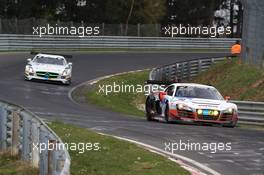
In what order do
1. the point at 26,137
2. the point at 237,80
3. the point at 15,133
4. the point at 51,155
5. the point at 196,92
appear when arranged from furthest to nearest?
the point at 237,80 → the point at 196,92 → the point at 15,133 → the point at 26,137 → the point at 51,155

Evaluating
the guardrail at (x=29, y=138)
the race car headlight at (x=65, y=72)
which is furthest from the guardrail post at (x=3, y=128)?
the race car headlight at (x=65, y=72)

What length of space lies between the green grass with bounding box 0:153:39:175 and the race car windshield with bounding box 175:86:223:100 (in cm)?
761

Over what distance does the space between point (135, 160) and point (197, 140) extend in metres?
3.09

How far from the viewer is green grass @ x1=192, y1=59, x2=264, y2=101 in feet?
89.2

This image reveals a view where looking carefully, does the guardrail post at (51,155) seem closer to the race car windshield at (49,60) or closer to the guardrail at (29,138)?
the guardrail at (29,138)

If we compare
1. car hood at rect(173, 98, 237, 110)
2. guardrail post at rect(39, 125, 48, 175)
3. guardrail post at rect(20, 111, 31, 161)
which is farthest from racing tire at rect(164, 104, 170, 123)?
guardrail post at rect(39, 125, 48, 175)

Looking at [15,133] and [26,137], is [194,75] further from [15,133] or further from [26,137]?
[26,137]

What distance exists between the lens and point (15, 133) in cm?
1241

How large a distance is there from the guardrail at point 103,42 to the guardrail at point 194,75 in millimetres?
13262

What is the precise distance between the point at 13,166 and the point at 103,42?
40710 mm

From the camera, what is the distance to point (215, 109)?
18344 mm

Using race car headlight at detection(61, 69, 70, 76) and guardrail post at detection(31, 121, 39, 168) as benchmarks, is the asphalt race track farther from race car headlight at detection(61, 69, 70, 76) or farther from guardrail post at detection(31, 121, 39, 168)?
guardrail post at detection(31, 121, 39, 168)

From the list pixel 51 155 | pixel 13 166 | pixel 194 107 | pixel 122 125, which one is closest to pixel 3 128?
pixel 13 166

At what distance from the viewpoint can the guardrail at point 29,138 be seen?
9141mm
